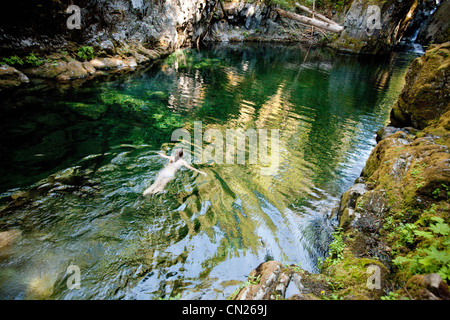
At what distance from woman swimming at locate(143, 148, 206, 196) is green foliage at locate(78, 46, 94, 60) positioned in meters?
13.1

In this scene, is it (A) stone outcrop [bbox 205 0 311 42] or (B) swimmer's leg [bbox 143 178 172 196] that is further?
(A) stone outcrop [bbox 205 0 311 42]

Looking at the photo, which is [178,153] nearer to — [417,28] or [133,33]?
[133,33]

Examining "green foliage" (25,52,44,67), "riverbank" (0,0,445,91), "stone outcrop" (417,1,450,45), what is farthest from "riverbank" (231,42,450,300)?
"stone outcrop" (417,1,450,45)

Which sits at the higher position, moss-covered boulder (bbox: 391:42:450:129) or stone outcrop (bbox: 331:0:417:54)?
stone outcrop (bbox: 331:0:417:54)

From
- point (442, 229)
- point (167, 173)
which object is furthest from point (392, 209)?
point (167, 173)

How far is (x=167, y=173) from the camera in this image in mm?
6543

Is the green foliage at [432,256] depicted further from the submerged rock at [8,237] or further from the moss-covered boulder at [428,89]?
the submerged rock at [8,237]

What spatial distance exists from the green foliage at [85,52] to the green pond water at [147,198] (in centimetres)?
302

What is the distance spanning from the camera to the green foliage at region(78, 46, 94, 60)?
15.0 meters

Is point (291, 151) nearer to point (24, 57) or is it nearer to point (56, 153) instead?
point (56, 153)

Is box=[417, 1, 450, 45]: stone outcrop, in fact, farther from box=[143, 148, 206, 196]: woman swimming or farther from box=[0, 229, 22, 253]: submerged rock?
box=[0, 229, 22, 253]: submerged rock

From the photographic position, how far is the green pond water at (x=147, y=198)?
3928 mm

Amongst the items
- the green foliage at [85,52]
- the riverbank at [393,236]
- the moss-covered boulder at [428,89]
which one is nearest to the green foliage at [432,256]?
the riverbank at [393,236]

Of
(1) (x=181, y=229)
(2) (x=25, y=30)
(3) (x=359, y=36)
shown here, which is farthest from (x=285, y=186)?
(3) (x=359, y=36)
